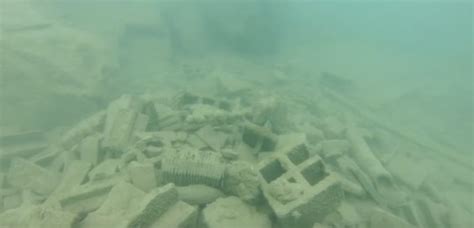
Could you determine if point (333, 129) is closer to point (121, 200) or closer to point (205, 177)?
point (205, 177)

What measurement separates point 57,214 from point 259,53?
50.8 ft

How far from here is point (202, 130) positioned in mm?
5668

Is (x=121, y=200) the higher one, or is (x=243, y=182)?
(x=243, y=182)

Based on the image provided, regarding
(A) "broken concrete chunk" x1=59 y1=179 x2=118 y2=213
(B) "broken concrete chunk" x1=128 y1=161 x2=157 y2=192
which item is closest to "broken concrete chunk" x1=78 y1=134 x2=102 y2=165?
(A) "broken concrete chunk" x1=59 y1=179 x2=118 y2=213

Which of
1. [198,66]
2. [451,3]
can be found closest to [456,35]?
[451,3]

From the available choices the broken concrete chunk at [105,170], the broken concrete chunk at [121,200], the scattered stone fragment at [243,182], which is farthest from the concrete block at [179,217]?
the broken concrete chunk at [105,170]

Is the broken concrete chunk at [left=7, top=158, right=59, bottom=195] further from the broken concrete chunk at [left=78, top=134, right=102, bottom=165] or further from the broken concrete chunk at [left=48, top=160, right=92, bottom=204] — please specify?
the broken concrete chunk at [left=78, top=134, right=102, bottom=165]

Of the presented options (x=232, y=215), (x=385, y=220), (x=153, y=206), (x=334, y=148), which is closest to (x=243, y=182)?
(x=232, y=215)

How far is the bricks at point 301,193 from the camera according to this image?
3725 millimetres

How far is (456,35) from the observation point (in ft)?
167

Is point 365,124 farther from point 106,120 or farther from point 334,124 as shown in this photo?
point 106,120

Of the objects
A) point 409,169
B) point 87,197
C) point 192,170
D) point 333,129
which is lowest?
point 409,169

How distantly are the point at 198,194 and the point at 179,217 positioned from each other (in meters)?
0.56

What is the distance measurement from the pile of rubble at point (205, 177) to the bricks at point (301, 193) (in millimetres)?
13
